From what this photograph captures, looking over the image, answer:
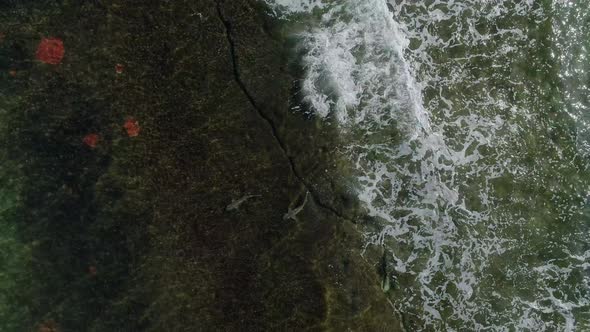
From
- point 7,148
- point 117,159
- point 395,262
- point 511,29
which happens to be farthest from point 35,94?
point 511,29

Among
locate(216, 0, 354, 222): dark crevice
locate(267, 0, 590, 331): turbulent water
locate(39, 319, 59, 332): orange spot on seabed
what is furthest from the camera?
locate(267, 0, 590, 331): turbulent water

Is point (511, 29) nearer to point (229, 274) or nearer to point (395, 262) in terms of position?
point (395, 262)

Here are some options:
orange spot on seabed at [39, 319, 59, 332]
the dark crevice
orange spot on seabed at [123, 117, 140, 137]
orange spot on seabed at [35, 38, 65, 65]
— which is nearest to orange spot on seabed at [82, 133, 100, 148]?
orange spot on seabed at [123, 117, 140, 137]

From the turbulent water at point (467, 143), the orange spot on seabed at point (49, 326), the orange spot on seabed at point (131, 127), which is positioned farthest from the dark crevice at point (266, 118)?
the orange spot on seabed at point (49, 326)

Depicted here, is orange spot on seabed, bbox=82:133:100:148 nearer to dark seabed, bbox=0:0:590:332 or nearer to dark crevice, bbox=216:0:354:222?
dark seabed, bbox=0:0:590:332

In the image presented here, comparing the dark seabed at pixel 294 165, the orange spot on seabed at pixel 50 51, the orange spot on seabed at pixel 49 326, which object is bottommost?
the orange spot on seabed at pixel 49 326

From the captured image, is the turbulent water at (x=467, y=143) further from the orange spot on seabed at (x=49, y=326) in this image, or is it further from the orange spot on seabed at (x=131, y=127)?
the orange spot on seabed at (x=49, y=326)

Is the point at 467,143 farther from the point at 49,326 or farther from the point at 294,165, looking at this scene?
the point at 49,326
